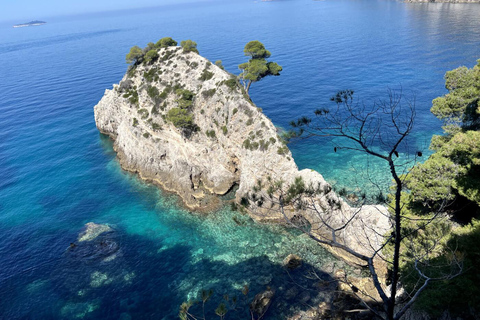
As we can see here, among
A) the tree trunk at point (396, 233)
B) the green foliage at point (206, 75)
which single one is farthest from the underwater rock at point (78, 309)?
the green foliage at point (206, 75)

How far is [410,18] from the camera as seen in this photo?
444 ft

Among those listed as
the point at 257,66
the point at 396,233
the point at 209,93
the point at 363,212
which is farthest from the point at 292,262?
the point at 257,66

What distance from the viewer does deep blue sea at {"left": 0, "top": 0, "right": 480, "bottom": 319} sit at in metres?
31.0

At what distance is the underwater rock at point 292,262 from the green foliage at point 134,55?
4817cm

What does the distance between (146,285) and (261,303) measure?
1285cm

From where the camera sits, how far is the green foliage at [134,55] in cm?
5731

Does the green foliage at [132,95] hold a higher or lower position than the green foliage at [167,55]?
lower

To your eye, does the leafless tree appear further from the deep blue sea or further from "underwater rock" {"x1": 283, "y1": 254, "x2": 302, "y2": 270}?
"underwater rock" {"x1": 283, "y1": 254, "x2": 302, "y2": 270}

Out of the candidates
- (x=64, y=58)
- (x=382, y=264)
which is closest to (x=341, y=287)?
(x=382, y=264)

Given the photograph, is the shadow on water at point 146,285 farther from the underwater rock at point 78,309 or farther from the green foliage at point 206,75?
the green foliage at point 206,75

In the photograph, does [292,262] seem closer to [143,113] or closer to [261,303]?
[261,303]

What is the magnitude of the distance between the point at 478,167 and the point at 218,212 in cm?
2910

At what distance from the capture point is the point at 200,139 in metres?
46.9

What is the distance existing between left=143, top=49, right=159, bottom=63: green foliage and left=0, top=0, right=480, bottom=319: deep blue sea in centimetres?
2060
